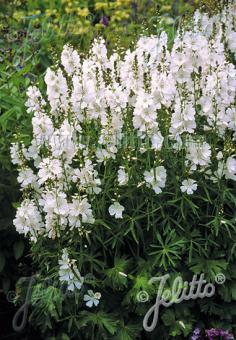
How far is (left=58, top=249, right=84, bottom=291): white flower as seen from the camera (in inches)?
141

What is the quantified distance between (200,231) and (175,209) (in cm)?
21

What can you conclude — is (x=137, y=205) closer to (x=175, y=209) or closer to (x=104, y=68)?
(x=175, y=209)

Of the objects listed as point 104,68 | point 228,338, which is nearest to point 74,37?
point 104,68

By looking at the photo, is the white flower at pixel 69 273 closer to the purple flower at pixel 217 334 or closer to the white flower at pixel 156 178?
the white flower at pixel 156 178

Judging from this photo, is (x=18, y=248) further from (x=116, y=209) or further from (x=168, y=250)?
(x=168, y=250)

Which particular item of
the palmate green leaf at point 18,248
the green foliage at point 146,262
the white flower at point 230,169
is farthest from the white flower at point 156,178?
the palmate green leaf at point 18,248

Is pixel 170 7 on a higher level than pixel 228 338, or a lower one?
higher

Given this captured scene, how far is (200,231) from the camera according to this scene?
12.6 feet

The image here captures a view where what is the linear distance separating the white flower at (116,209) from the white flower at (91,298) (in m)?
0.48

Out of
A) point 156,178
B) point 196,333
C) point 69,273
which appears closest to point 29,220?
point 69,273

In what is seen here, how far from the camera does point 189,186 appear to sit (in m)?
3.64

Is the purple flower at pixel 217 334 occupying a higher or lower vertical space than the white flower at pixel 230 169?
lower

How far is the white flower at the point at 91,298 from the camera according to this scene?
3678 mm

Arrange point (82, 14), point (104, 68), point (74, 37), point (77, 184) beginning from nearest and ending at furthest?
1. point (77, 184)
2. point (104, 68)
3. point (74, 37)
4. point (82, 14)
